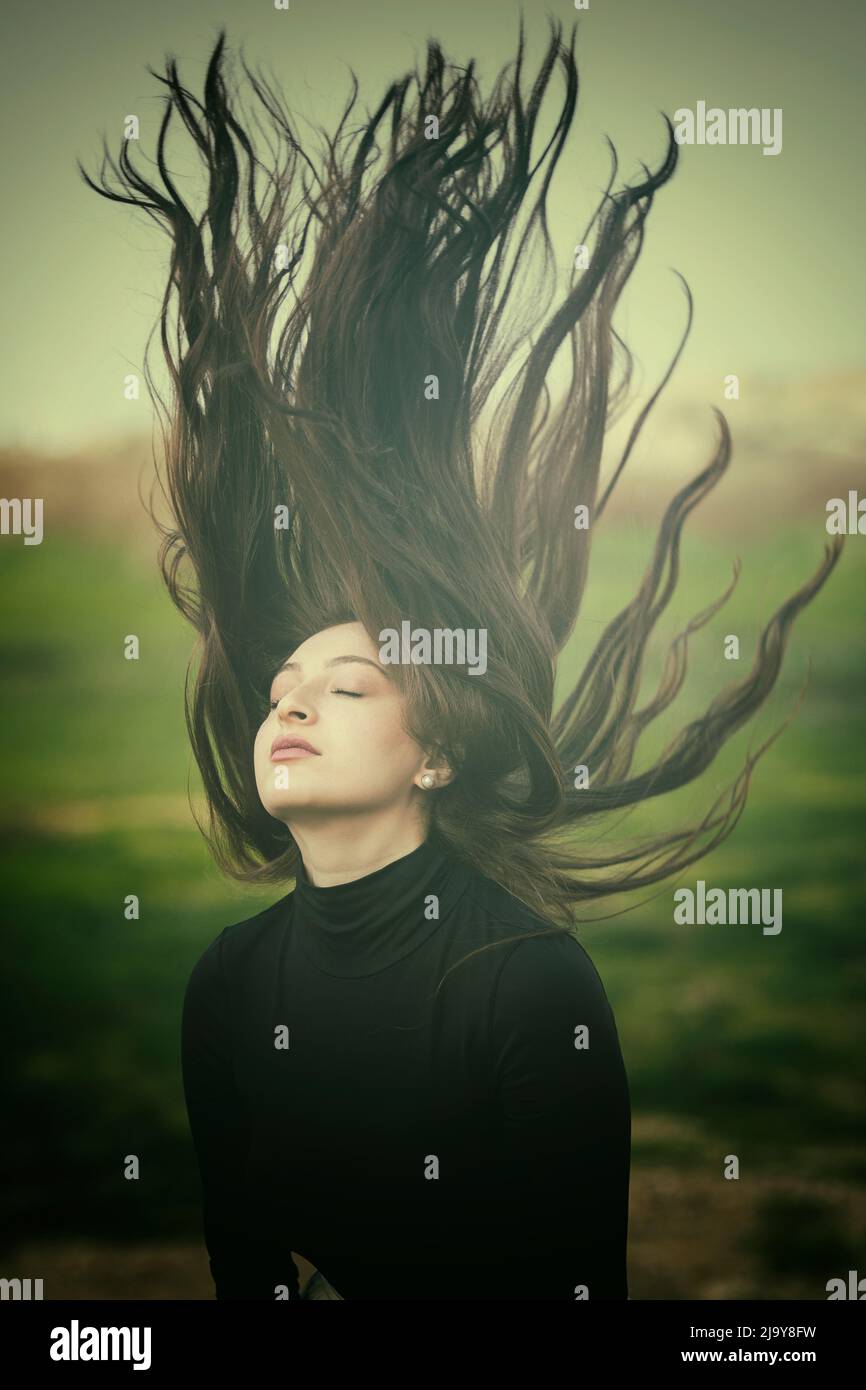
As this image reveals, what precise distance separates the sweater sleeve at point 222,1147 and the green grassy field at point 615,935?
5 centimetres

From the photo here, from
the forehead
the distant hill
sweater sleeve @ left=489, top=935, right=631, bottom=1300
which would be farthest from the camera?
the distant hill

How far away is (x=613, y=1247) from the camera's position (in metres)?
2.37

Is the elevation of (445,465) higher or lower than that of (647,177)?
lower

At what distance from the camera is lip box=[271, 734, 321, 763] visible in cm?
241

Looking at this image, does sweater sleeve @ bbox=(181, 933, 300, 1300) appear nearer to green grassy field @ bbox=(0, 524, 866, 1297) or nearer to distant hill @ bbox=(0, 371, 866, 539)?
green grassy field @ bbox=(0, 524, 866, 1297)

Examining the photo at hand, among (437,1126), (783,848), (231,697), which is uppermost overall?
(231,697)

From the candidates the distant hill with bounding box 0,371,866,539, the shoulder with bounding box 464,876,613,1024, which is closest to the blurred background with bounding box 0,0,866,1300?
the distant hill with bounding box 0,371,866,539

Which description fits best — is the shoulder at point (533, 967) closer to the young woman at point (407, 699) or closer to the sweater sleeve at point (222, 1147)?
the young woman at point (407, 699)

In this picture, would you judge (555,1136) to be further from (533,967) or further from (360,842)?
(360,842)

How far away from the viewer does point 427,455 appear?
248 centimetres

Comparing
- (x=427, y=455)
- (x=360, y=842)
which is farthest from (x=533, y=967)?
(x=427, y=455)
